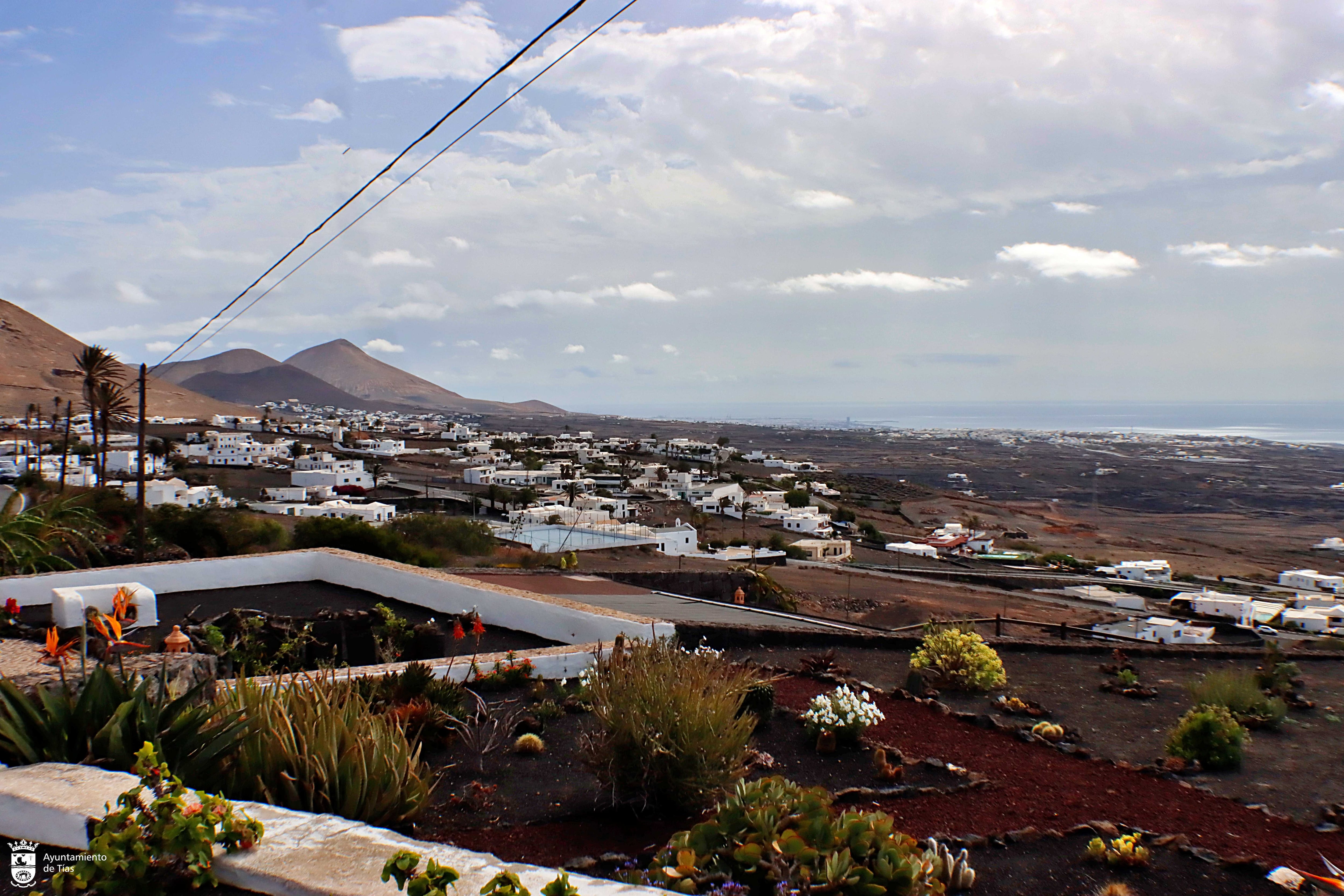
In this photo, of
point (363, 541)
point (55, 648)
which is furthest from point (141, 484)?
point (55, 648)

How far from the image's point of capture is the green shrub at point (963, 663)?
8.77 meters

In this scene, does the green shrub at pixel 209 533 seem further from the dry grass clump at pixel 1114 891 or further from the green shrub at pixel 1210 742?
the dry grass clump at pixel 1114 891

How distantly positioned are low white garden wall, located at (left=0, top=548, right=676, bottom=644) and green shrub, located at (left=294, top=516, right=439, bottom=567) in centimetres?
619

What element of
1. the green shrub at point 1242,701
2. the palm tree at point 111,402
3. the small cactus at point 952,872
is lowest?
the green shrub at point 1242,701

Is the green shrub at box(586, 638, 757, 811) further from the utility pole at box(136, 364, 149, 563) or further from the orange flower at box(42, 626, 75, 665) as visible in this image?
the utility pole at box(136, 364, 149, 563)

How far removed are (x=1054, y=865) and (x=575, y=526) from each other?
44.2 metres

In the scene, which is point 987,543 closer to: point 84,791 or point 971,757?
point 971,757

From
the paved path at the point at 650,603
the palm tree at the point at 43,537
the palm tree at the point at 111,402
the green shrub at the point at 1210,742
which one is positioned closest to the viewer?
the green shrub at the point at 1210,742

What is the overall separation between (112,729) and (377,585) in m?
7.49

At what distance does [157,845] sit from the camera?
2.79 m

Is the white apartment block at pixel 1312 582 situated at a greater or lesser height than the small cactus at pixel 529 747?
lesser

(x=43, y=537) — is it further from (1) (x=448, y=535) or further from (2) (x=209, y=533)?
(1) (x=448, y=535)

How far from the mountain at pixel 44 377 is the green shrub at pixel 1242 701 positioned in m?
114
